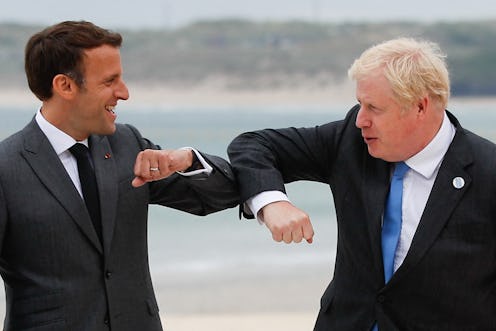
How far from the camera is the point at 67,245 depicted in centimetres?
308

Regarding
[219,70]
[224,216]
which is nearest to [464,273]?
[224,216]

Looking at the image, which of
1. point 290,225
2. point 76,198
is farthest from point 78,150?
point 290,225

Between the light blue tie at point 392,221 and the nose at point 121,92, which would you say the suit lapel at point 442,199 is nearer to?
the light blue tie at point 392,221

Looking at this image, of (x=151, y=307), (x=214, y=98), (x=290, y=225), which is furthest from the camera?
(x=214, y=98)

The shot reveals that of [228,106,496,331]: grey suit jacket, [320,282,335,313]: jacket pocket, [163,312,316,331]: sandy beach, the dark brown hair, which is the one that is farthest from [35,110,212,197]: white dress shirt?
[163,312,316,331]: sandy beach

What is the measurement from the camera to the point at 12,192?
10.0 ft

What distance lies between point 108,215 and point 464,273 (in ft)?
3.12

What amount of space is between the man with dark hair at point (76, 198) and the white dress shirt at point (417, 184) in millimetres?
385

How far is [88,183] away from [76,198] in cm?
7

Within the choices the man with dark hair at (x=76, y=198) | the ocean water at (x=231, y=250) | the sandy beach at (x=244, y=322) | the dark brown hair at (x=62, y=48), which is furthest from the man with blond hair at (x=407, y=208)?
the ocean water at (x=231, y=250)

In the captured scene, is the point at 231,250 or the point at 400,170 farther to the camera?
the point at 231,250

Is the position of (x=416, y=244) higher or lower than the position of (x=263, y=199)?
lower

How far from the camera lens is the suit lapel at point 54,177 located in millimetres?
3098

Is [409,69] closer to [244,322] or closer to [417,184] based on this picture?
[417,184]
